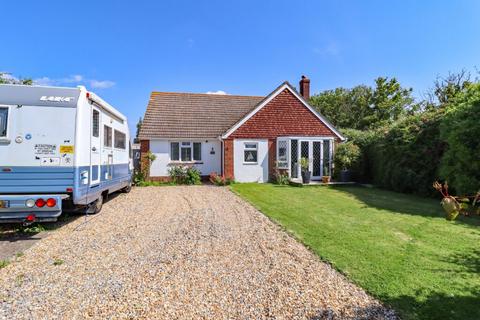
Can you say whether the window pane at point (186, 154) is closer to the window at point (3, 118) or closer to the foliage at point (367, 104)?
the window at point (3, 118)

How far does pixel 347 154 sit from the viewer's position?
1630 cm

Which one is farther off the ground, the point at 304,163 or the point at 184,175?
the point at 304,163

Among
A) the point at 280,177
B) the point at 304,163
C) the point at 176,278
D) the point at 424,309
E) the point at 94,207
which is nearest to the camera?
A: the point at 424,309

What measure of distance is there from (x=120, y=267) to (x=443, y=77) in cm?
3339

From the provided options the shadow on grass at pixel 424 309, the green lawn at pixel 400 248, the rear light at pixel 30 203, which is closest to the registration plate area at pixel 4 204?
the rear light at pixel 30 203

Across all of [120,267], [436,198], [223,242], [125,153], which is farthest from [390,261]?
[125,153]

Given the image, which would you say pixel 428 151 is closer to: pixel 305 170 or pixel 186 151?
pixel 305 170

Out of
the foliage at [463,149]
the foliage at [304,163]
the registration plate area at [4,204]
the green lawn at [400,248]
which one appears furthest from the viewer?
the foliage at [304,163]

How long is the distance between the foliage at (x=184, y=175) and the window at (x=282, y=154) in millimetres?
4777

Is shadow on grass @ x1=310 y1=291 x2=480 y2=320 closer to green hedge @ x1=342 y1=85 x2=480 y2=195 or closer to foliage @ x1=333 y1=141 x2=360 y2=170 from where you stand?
green hedge @ x1=342 y1=85 x2=480 y2=195

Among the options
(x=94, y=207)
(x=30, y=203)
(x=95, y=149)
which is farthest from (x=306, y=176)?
(x=30, y=203)

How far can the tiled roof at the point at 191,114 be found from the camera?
1716 centimetres

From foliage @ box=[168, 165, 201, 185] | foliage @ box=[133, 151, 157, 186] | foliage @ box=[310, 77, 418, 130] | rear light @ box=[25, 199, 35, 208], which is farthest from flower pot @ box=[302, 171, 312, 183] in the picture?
foliage @ box=[310, 77, 418, 130]

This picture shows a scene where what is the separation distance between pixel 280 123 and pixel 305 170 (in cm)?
317
